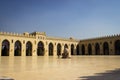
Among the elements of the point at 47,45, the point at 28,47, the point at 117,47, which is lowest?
the point at 117,47

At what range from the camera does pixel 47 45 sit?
59625mm

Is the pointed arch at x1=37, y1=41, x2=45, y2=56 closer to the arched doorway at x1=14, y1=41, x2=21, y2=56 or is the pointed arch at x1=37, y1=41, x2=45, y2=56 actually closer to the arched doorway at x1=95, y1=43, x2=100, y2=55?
the arched doorway at x1=14, y1=41, x2=21, y2=56

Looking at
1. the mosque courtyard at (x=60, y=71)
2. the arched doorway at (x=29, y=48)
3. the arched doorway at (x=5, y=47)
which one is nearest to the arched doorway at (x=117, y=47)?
the arched doorway at (x=29, y=48)

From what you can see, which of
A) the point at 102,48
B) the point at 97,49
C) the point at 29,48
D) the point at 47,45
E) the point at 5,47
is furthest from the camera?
the point at 97,49

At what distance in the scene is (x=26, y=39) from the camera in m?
54.2

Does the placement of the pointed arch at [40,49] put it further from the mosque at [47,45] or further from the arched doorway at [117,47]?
the arched doorway at [117,47]

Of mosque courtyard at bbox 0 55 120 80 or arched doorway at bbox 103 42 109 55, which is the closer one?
mosque courtyard at bbox 0 55 120 80

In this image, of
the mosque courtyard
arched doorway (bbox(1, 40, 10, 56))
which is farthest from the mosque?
the mosque courtyard

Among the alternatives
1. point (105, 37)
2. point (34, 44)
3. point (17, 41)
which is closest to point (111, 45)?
point (105, 37)

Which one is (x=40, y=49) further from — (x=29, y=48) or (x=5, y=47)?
(x=5, y=47)

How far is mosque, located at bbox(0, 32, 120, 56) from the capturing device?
5112 cm

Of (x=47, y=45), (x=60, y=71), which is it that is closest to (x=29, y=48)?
(x=47, y=45)

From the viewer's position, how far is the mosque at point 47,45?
168ft

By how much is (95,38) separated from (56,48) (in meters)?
15.4
